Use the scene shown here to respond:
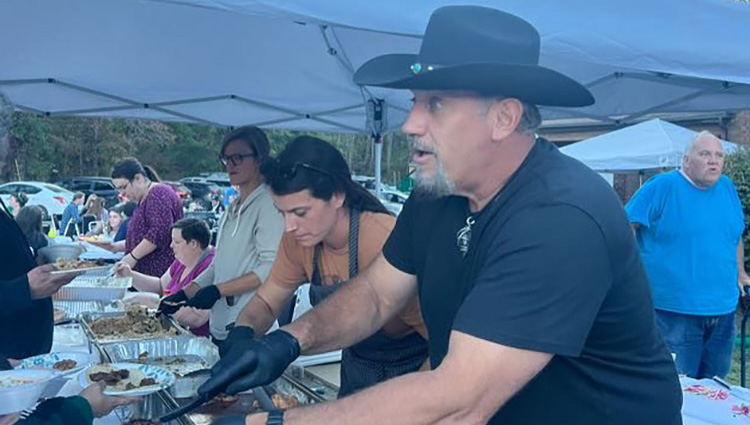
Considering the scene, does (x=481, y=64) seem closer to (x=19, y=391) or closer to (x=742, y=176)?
(x=19, y=391)

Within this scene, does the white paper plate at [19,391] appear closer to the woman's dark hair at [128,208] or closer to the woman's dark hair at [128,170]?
the woman's dark hair at [128,170]

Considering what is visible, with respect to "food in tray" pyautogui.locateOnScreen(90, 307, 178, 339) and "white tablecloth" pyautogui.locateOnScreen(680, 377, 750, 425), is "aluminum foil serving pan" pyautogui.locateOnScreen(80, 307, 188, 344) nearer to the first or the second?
"food in tray" pyautogui.locateOnScreen(90, 307, 178, 339)

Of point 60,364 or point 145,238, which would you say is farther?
point 145,238

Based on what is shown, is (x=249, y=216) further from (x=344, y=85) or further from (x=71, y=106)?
(x=71, y=106)

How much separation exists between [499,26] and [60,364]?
1688 millimetres

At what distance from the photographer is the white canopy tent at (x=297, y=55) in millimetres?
2010

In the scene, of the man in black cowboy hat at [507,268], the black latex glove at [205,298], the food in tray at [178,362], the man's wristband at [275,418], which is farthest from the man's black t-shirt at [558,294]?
the black latex glove at [205,298]

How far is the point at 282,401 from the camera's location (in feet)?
6.38

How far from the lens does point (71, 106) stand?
4781mm

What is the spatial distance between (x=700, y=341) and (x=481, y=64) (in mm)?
3009

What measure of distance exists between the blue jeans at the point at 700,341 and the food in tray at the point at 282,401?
2.35 meters

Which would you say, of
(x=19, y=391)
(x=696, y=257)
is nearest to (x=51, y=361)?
(x=19, y=391)

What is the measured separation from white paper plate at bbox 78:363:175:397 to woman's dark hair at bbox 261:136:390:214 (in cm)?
61

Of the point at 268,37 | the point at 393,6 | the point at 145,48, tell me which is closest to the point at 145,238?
the point at 145,48
